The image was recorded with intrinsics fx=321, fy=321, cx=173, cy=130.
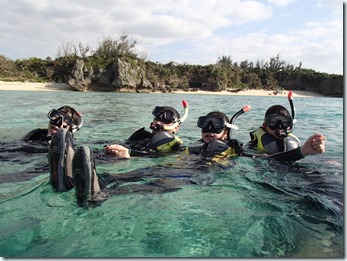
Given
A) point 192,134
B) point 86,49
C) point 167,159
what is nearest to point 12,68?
point 86,49

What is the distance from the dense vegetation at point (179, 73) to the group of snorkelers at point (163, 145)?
31.4 metres

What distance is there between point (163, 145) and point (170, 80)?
3742 centimetres

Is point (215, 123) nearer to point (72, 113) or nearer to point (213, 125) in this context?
point (213, 125)

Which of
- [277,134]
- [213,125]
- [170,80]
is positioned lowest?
[277,134]

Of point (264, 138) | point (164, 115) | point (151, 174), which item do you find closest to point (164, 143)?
point (164, 115)

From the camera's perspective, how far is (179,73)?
44.7 m

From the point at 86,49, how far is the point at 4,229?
42.5 meters

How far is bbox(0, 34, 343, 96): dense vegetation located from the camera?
36.4m

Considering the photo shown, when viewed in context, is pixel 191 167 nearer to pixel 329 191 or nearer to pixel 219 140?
pixel 219 140

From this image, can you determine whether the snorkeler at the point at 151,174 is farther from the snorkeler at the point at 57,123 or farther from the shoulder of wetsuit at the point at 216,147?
the snorkeler at the point at 57,123

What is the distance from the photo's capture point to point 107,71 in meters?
34.9

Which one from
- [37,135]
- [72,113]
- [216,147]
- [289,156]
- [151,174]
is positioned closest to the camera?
[151,174]

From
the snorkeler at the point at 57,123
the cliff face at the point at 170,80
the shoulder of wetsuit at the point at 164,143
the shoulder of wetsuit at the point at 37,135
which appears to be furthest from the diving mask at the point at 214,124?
the cliff face at the point at 170,80

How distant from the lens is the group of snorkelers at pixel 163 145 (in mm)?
2670
